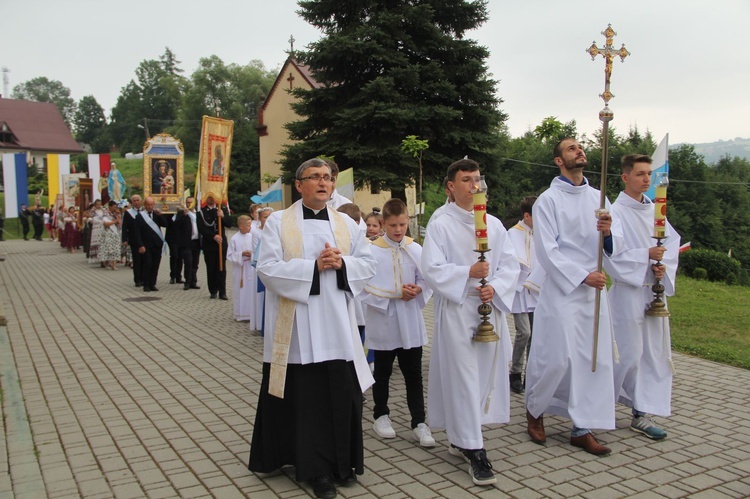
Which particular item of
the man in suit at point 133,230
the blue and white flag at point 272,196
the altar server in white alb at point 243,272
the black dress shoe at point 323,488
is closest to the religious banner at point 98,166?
the man in suit at point 133,230

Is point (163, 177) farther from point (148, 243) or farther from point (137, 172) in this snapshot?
point (137, 172)

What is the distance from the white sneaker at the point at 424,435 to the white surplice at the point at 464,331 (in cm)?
21

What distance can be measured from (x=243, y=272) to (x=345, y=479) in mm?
7090

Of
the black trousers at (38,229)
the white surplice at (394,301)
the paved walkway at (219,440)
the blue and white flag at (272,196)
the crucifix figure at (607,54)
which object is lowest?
the black trousers at (38,229)

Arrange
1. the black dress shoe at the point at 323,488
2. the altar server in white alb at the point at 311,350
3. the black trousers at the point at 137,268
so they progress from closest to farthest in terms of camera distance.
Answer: the black dress shoe at the point at 323,488 → the altar server in white alb at the point at 311,350 → the black trousers at the point at 137,268

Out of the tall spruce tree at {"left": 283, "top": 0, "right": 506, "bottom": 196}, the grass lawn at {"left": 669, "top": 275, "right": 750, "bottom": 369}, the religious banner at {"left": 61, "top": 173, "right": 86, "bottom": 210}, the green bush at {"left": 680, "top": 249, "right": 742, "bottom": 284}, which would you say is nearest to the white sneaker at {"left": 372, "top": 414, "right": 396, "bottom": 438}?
the grass lawn at {"left": 669, "top": 275, "right": 750, "bottom": 369}

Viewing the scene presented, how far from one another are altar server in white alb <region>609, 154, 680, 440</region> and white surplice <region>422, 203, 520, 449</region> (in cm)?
122

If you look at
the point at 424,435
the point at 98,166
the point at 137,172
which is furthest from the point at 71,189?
the point at 137,172

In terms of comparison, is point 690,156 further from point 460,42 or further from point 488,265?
point 488,265

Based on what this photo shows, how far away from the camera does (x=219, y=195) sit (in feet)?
47.6

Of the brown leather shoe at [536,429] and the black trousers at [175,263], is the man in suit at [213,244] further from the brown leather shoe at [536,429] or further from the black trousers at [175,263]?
the brown leather shoe at [536,429]

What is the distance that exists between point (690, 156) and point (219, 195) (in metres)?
41.6

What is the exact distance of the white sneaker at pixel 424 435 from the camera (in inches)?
207

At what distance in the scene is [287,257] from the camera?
4.60 m
